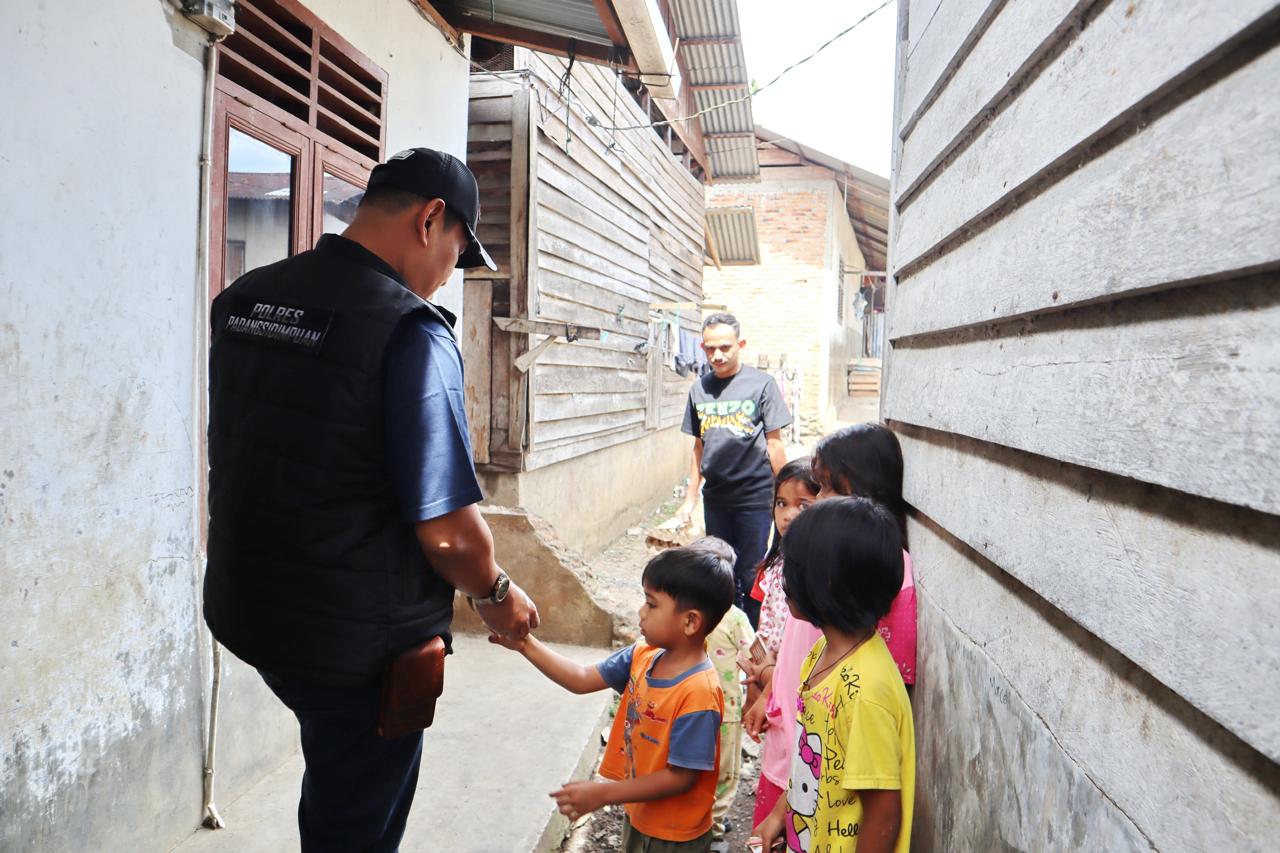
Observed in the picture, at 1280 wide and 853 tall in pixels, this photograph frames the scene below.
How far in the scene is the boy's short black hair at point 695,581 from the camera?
7.65 feet

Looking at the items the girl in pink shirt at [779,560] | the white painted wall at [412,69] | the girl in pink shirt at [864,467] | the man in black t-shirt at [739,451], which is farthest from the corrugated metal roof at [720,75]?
the girl in pink shirt at [864,467]

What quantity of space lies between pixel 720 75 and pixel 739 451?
6.93 metres

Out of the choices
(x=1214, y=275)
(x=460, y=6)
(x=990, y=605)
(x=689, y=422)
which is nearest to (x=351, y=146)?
(x=460, y=6)

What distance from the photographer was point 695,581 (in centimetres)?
234

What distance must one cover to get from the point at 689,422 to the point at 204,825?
10.7 feet

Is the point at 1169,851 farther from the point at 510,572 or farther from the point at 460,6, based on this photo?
the point at 460,6

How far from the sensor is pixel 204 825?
278 cm

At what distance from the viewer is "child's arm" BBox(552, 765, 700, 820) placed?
2.10 metres

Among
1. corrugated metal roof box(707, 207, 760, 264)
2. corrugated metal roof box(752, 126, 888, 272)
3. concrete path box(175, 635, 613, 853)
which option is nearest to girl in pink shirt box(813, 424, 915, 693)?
concrete path box(175, 635, 613, 853)

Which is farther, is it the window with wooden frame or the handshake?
the window with wooden frame

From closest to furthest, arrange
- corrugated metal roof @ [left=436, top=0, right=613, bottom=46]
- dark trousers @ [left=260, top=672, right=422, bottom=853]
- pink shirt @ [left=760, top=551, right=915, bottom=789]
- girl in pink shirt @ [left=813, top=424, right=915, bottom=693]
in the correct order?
dark trousers @ [left=260, top=672, right=422, bottom=853], pink shirt @ [left=760, top=551, right=915, bottom=789], girl in pink shirt @ [left=813, top=424, right=915, bottom=693], corrugated metal roof @ [left=436, top=0, right=613, bottom=46]

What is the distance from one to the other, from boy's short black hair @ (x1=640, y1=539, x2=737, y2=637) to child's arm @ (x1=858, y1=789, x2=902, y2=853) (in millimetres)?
730

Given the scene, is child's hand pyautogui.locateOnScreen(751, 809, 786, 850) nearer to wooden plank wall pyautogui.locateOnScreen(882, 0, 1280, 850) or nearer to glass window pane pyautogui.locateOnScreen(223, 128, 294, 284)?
wooden plank wall pyautogui.locateOnScreen(882, 0, 1280, 850)

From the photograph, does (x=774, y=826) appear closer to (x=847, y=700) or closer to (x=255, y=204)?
(x=847, y=700)
